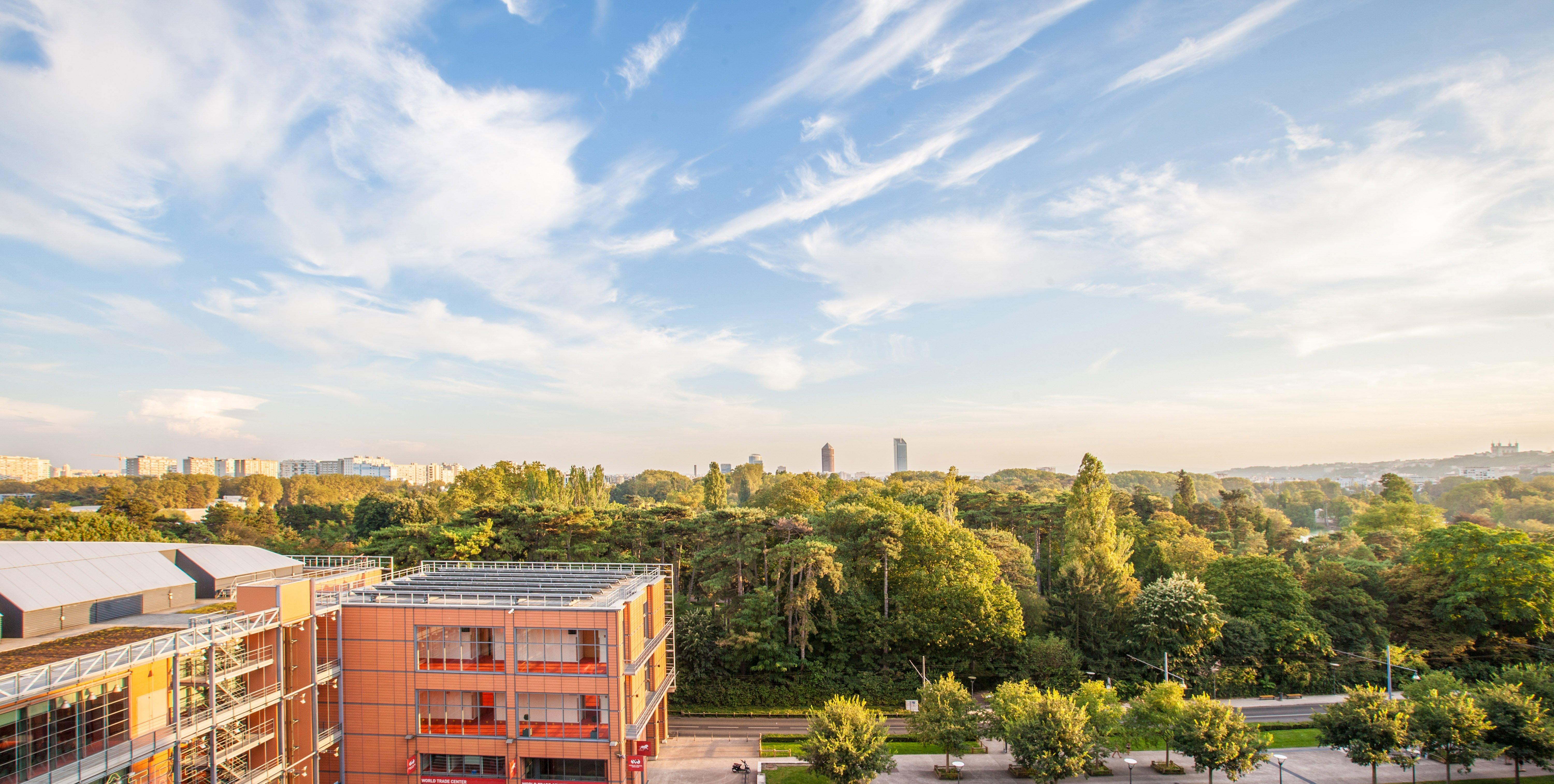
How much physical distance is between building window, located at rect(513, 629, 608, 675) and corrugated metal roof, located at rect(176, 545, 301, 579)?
15604mm

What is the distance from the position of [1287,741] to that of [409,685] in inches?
1933

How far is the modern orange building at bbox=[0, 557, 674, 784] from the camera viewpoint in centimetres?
2541

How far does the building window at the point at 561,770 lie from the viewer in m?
31.2

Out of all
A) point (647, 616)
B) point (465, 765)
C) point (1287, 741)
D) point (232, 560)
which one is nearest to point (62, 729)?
point (465, 765)

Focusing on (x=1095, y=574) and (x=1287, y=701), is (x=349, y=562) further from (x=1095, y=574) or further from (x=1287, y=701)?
(x=1287, y=701)

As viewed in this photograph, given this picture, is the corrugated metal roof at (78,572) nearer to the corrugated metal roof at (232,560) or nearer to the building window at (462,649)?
the corrugated metal roof at (232,560)

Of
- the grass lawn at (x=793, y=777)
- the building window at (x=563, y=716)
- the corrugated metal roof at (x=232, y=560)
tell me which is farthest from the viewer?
the grass lawn at (x=793, y=777)

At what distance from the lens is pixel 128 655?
22.2 metres

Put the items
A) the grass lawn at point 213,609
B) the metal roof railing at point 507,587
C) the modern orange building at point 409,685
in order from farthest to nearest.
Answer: the metal roof railing at point 507,587 < the grass lawn at point 213,609 < the modern orange building at point 409,685

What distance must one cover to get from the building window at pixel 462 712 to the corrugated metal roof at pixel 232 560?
40.2ft

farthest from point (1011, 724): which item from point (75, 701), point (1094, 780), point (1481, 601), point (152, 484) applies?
point (152, 484)

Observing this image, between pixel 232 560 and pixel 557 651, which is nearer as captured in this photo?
pixel 557 651

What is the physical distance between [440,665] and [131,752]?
35.2 feet

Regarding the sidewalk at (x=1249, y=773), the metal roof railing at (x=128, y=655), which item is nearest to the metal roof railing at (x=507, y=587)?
the metal roof railing at (x=128, y=655)
